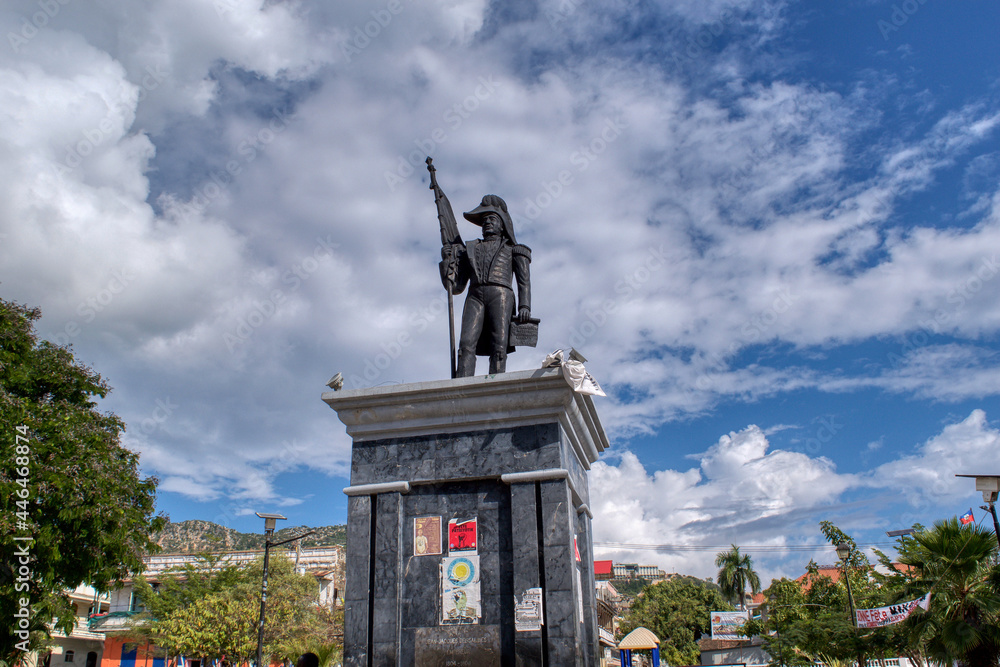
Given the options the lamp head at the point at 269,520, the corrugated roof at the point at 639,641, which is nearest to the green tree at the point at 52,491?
the lamp head at the point at 269,520

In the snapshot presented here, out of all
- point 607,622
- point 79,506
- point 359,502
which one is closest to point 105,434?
point 79,506

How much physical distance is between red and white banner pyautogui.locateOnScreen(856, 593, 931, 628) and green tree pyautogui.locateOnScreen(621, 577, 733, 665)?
4351 centimetres

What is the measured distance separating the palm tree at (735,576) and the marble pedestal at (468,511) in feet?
205

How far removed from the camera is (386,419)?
739cm

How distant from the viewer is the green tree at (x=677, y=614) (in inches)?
2246

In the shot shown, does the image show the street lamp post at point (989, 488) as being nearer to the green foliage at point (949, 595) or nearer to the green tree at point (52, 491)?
the green foliage at point (949, 595)

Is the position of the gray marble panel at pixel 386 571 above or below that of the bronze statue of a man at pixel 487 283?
below

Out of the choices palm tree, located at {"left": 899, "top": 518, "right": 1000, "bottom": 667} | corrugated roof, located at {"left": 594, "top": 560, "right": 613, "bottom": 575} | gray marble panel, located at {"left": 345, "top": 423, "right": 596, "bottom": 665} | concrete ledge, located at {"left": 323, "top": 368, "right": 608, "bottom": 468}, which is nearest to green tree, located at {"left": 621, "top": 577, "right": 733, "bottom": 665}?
corrugated roof, located at {"left": 594, "top": 560, "right": 613, "bottom": 575}

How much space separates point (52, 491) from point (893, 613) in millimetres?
17439

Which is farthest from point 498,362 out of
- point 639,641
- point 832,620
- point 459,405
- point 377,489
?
point 639,641

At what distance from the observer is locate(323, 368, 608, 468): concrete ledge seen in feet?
22.9

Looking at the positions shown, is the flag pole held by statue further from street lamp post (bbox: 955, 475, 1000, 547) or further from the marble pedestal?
street lamp post (bbox: 955, 475, 1000, 547)

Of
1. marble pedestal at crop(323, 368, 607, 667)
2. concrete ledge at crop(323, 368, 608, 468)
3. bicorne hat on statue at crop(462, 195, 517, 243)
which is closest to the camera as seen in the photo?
marble pedestal at crop(323, 368, 607, 667)

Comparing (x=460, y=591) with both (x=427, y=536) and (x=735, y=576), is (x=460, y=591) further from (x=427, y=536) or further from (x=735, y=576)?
(x=735, y=576)
